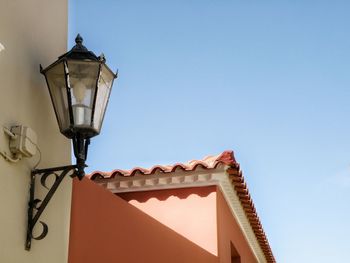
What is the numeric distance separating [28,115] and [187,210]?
4092mm

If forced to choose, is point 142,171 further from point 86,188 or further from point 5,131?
point 5,131

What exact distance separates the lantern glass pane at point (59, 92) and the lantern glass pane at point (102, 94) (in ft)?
0.53

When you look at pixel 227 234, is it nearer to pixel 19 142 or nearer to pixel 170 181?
pixel 170 181

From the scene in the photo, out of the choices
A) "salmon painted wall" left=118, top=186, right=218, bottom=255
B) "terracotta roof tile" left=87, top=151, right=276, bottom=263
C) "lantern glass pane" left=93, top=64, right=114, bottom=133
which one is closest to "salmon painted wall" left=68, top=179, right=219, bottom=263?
"salmon painted wall" left=118, top=186, right=218, bottom=255

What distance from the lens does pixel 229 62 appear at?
7863 mm

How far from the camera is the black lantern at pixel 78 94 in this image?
126 inches

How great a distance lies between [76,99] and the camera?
10.6 ft

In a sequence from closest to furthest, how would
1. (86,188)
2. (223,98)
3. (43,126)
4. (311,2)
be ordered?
1. (43,126)
2. (86,188)
3. (311,2)
4. (223,98)

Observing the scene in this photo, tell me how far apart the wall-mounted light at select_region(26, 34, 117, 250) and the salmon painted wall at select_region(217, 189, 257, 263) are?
13.1 ft

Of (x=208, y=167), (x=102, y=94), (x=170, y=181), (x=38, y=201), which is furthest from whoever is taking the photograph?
(x=170, y=181)

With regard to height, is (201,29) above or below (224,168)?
above

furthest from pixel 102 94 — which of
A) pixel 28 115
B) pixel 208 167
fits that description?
pixel 208 167

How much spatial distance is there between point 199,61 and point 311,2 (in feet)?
5.09

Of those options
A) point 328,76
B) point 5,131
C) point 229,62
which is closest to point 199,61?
point 229,62
